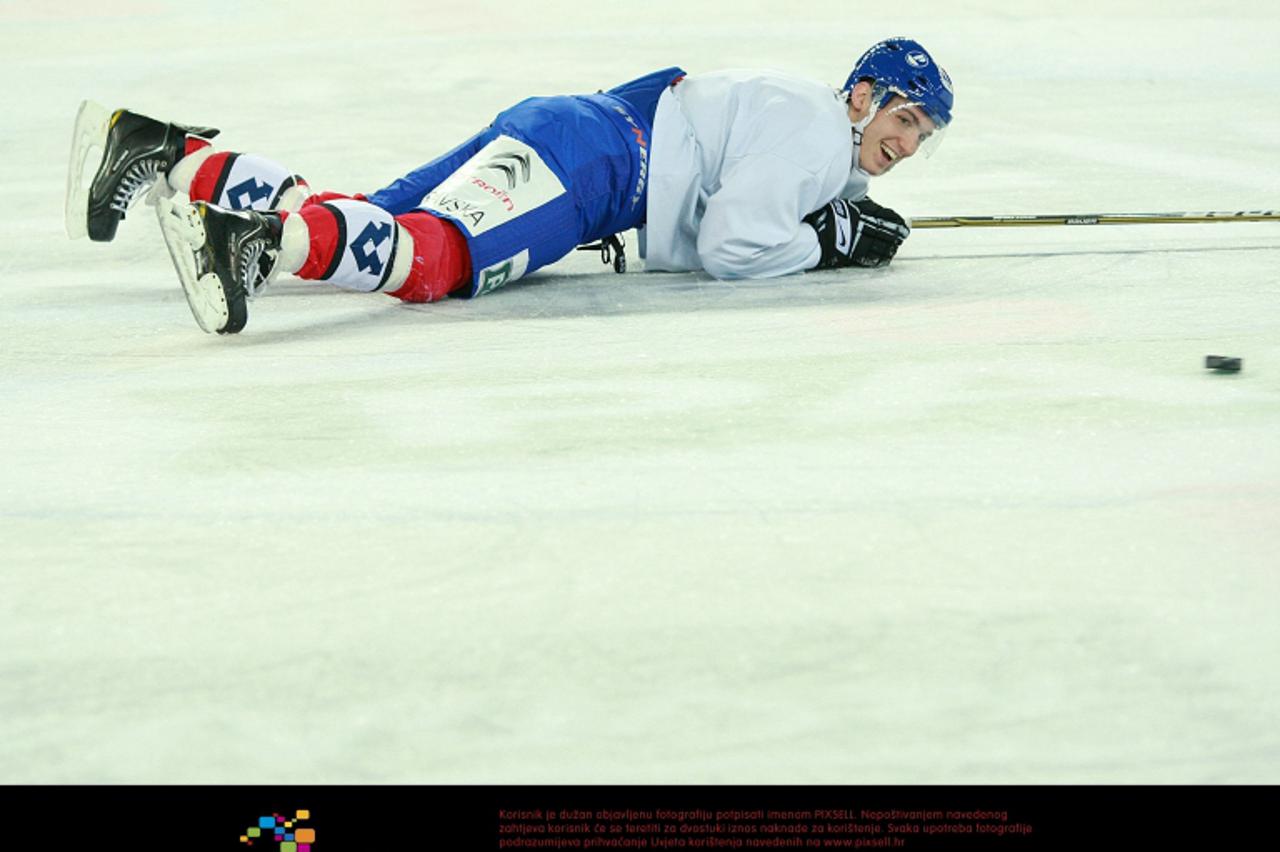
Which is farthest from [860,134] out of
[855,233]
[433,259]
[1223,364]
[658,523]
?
[658,523]

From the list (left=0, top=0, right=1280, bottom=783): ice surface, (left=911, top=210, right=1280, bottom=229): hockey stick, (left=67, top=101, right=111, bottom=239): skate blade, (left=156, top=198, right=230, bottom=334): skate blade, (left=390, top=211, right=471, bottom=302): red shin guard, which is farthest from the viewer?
(left=911, top=210, right=1280, bottom=229): hockey stick

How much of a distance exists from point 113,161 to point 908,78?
155cm

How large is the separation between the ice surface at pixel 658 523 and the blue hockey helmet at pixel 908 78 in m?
0.34

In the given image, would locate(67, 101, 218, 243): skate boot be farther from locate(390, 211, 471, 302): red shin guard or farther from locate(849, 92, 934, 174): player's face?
locate(849, 92, 934, 174): player's face

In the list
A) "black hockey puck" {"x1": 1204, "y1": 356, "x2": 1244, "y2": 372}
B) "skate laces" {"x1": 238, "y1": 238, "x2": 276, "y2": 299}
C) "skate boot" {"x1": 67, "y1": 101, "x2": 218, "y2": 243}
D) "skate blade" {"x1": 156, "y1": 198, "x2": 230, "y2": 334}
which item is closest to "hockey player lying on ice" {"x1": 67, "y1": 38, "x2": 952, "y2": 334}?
"skate boot" {"x1": 67, "y1": 101, "x2": 218, "y2": 243}

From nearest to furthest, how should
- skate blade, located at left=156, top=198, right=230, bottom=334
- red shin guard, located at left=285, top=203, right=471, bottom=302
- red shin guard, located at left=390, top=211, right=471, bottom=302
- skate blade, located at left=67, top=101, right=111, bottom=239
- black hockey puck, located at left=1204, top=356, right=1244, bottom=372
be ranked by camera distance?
1. black hockey puck, located at left=1204, top=356, right=1244, bottom=372
2. skate blade, located at left=156, top=198, right=230, bottom=334
3. red shin guard, located at left=285, top=203, right=471, bottom=302
4. red shin guard, located at left=390, top=211, right=471, bottom=302
5. skate blade, located at left=67, top=101, right=111, bottom=239

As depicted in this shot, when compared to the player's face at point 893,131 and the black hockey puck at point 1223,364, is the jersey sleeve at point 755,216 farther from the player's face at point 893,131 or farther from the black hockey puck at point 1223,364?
the black hockey puck at point 1223,364

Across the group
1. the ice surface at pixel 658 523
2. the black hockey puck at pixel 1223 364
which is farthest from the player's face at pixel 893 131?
the black hockey puck at pixel 1223 364

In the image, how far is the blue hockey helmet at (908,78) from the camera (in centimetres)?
324

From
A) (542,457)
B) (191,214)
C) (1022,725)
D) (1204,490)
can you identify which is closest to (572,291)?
(191,214)

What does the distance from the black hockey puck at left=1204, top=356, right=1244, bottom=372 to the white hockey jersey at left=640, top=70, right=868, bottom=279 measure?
100 cm

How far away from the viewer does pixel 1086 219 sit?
11.8 feet

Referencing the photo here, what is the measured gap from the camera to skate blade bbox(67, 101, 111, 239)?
10.3ft

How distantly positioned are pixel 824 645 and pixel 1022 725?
0.21m
